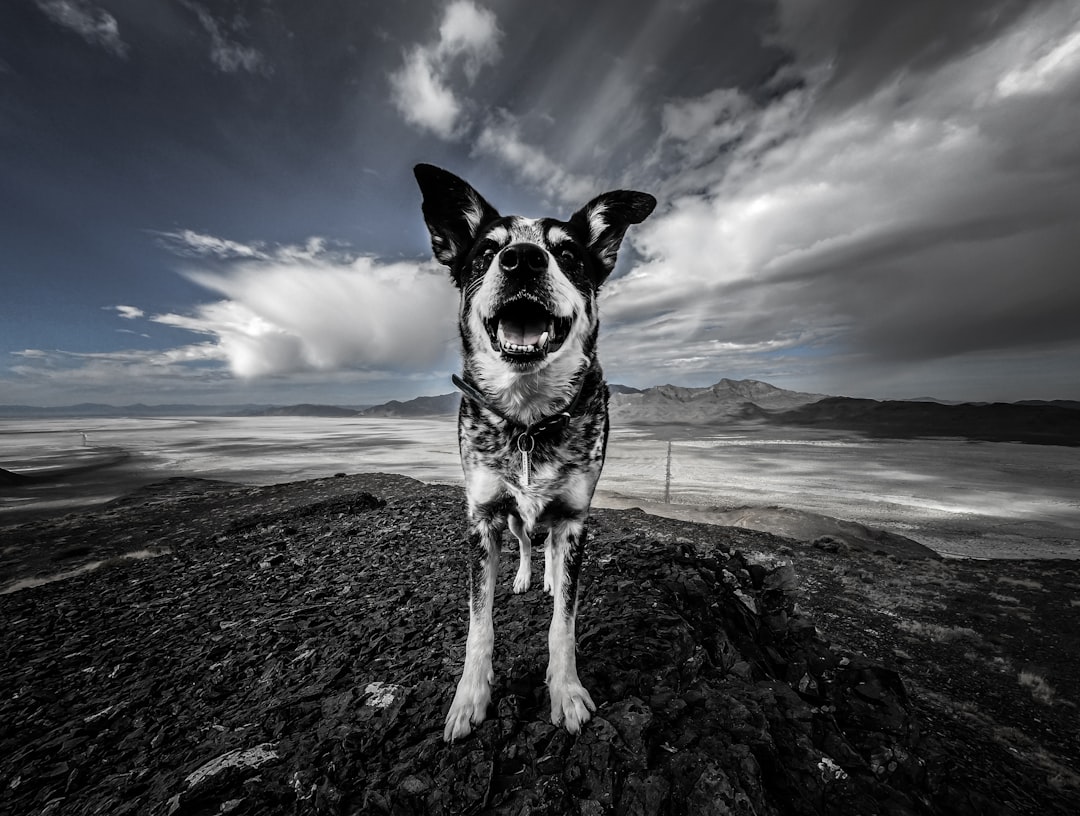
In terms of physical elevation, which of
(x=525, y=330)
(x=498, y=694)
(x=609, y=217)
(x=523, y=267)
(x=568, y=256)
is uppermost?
(x=609, y=217)

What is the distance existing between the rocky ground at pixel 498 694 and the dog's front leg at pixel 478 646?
0.13 m

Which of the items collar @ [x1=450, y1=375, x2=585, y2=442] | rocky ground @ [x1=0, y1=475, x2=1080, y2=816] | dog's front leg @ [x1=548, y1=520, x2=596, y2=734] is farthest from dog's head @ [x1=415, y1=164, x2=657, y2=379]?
rocky ground @ [x1=0, y1=475, x2=1080, y2=816]

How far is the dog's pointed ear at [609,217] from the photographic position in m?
3.75

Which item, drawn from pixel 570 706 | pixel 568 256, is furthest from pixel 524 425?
pixel 570 706

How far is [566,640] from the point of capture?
3020 mm

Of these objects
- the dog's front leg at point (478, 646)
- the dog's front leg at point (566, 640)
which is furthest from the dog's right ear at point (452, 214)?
the dog's front leg at point (566, 640)

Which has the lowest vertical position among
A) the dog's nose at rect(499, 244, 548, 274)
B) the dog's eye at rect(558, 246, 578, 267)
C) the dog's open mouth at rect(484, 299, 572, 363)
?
the dog's open mouth at rect(484, 299, 572, 363)

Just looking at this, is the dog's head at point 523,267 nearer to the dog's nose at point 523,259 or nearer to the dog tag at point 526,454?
the dog's nose at point 523,259

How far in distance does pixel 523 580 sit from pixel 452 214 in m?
4.36

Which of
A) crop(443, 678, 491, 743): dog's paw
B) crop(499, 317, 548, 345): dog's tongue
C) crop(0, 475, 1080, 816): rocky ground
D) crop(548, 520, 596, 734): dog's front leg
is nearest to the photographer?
crop(0, 475, 1080, 816): rocky ground

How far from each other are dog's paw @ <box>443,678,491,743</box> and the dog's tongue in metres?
2.61

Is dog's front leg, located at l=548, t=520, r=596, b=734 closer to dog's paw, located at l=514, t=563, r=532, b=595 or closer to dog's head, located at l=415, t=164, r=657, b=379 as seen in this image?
dog's head, located at l=415, t=164, r=657, b=379

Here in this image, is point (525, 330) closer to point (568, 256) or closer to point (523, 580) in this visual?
point (568, 256)

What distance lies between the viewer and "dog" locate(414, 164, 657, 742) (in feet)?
9.49
